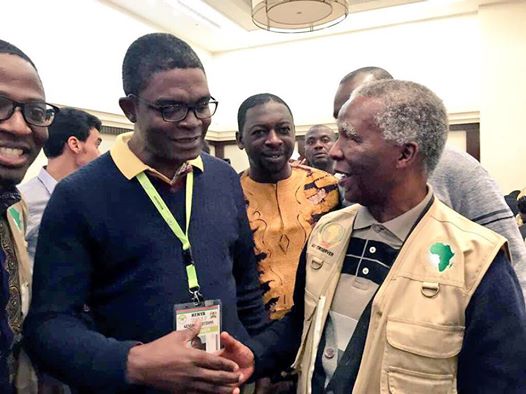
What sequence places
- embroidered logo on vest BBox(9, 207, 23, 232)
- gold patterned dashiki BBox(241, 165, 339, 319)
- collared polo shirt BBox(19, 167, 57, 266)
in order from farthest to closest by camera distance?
collared polo shirt BBox(19, 167, 57, 266)
gold patterned dashiki BBox(241, 165, 339, 319)
embroidered logo on vest BBox(9, 207, 23, 232)

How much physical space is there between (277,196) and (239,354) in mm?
816

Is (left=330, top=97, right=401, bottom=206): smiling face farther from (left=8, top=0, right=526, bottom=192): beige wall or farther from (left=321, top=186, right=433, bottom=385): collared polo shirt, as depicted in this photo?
(left=8, top=0, right=526, bottom=192): beige wall

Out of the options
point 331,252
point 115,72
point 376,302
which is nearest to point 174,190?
point 331,252

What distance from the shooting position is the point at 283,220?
6.40 ft

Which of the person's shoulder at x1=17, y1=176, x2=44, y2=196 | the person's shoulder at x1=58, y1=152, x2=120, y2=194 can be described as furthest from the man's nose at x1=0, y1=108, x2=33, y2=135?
the person's shoulder at x1=17, y1=176, x2=44, y2=196

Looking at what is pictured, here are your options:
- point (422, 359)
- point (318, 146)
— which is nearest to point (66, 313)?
point (422, 359)

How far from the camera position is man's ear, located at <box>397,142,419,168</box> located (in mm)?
1308

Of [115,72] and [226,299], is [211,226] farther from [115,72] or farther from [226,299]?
[115,72]

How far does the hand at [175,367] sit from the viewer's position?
3.59 feet

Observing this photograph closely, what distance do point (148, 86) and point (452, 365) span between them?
1026mm

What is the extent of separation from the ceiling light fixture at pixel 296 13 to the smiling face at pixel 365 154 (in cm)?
308

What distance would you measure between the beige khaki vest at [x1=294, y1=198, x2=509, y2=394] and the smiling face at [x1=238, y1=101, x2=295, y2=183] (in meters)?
0.88

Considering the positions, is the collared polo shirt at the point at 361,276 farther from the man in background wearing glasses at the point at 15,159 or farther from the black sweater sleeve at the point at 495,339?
the man in background wearing glasses at the point at 15,159

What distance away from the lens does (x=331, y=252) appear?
1.43 m
